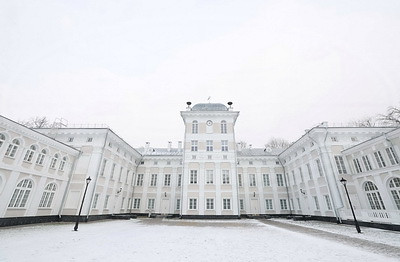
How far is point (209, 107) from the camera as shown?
95.1 feet

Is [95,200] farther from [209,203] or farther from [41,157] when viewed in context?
[209,203]

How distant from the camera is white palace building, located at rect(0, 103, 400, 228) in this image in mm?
15027

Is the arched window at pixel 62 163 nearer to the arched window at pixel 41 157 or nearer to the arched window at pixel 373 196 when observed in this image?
the arched window at pixel 41 157

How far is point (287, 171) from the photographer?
2895 cm

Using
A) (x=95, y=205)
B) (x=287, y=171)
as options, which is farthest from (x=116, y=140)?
(x=287, y=171)

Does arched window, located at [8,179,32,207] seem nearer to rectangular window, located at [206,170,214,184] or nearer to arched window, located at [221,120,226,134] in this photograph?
rectangular window, located at [206,170,214,184]

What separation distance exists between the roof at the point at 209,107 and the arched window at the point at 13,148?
65.5ft

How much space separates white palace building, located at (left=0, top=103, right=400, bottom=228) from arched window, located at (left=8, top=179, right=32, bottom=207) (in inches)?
2.9

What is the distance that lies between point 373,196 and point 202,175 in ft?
57.9

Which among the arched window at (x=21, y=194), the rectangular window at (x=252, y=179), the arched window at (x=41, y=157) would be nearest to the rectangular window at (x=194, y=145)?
the rectangular window at (x=252, y=179)

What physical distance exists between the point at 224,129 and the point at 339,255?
813 inches

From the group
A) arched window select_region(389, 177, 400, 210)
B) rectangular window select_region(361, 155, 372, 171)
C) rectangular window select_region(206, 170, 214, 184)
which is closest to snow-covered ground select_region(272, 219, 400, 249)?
arched window select_region(389, 177, 400, 210)

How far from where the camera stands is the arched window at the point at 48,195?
1666cm

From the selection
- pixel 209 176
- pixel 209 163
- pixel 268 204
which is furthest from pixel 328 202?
pixel 209 163
